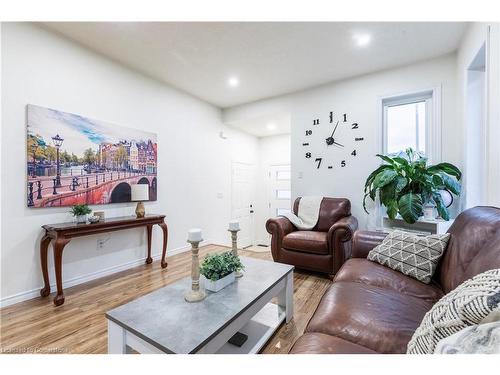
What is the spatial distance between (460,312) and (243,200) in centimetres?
480

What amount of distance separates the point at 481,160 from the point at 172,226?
3.99m

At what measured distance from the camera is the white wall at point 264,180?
576cm

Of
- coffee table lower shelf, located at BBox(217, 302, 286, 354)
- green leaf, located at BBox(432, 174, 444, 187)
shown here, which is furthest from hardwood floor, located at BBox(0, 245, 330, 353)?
green leaf, located at BBox(432, 174, 444, 187)

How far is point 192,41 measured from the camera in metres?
2.59

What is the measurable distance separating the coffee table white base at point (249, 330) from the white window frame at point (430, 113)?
2596 millimetres

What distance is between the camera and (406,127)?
3.29m

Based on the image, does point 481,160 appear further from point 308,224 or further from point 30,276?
point 30,276

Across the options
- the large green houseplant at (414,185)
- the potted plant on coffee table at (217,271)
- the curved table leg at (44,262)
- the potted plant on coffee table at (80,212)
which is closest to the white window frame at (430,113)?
the large green houseplant at (414,185)

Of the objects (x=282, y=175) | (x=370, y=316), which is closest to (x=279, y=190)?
(x=282, y=175)

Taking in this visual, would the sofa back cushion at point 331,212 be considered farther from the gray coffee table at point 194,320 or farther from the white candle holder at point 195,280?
the white candle holder at point 195,280

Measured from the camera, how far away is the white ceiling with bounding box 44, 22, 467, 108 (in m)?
2.38

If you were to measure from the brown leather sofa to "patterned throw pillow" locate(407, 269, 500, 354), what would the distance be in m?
0.23

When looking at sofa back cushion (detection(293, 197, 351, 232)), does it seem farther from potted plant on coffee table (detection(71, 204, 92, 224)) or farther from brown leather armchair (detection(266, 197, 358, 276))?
potted plant on coffee table (detection(71, 204, 92, 224))
